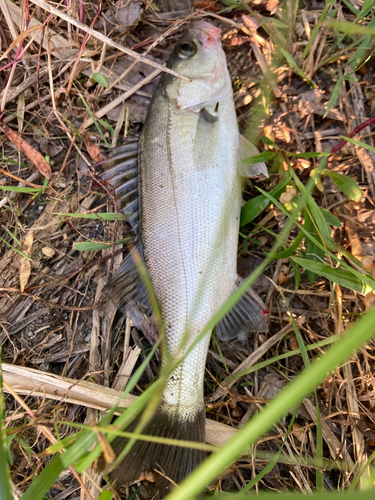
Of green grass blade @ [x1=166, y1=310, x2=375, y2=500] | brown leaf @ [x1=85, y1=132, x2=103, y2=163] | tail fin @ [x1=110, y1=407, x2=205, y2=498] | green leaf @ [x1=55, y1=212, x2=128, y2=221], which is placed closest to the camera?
green grass blade @ [x1=166, y1=310, x2=375, y2=500]

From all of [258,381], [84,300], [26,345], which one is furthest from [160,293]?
[26,345]

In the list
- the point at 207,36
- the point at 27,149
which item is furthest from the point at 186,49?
the point at 27,149

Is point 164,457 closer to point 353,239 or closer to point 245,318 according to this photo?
point 245,318

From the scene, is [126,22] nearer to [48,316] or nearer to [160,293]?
[160,293]

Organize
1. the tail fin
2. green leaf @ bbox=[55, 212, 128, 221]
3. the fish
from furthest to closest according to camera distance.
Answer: green leaf @ bbox=[55, 212, 128, 221]
the fish
the tail fin

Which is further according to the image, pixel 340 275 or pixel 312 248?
pixel 312 248

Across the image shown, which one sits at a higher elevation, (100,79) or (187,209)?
(100,79)

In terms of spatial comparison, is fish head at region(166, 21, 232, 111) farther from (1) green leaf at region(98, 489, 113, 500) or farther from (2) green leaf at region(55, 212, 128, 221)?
(1) green leaf at region(98, 489, 113, 500)

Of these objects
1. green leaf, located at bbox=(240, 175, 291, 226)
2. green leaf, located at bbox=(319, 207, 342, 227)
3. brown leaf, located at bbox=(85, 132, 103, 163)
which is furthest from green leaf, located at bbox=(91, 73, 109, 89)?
green leaf, located at bbox=(319, 207, 342, 227)
